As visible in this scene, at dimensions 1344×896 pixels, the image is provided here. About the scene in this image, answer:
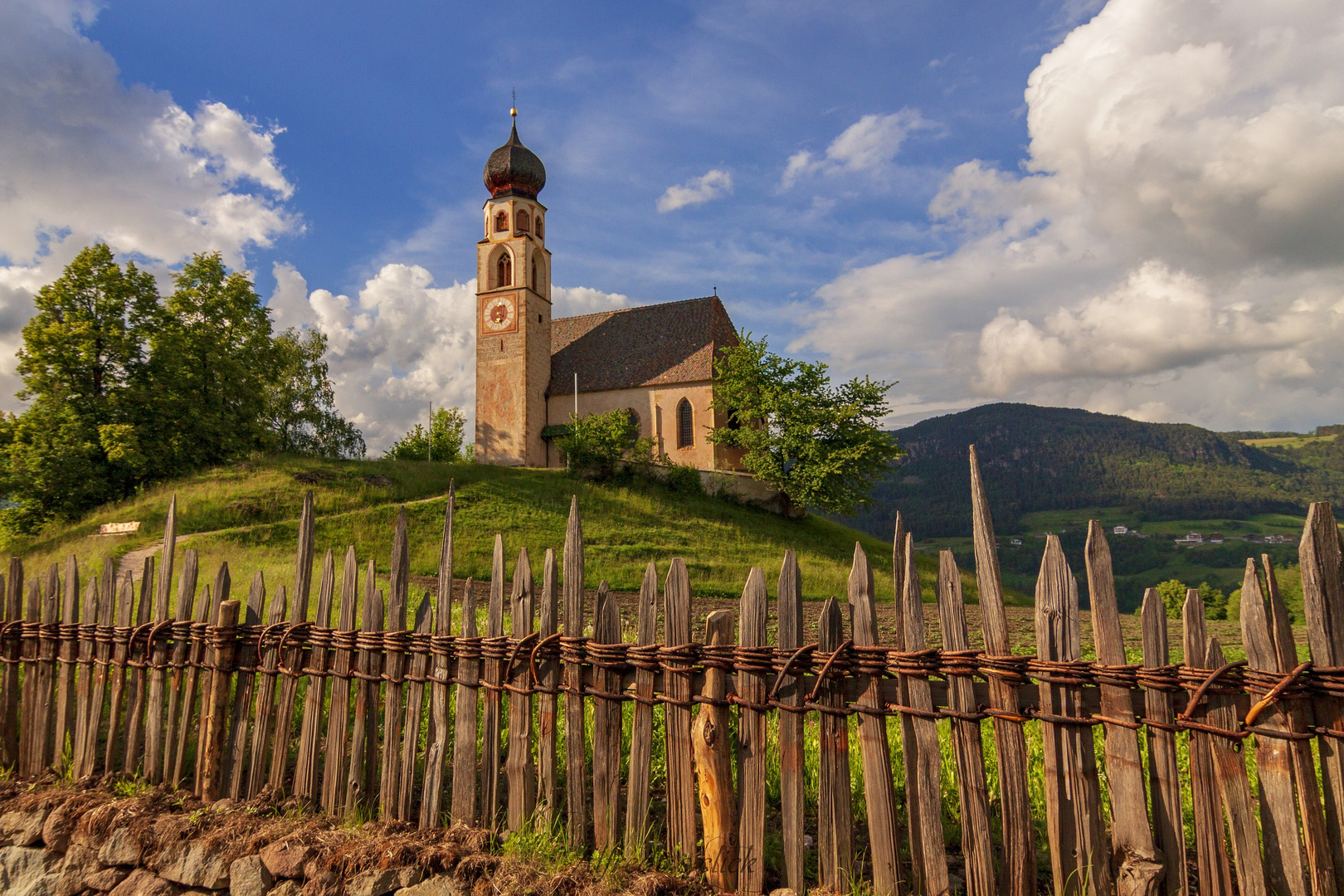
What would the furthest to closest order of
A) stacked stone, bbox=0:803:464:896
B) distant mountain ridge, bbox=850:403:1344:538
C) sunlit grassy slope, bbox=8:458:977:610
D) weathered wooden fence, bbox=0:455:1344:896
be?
distant mountain ridge, bbox=850:403:1344:538
sunlit grassy slope, bbox=8:458:977:610
stacked stone, bbox=0:803:464:896
weathered wooden fence, bbox=0:455:1344:896

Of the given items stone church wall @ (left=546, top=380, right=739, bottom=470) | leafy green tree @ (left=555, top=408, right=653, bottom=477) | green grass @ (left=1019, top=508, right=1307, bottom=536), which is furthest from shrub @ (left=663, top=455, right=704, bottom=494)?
green grass @ (left=1019, top=508, right=1307, bottom=536)

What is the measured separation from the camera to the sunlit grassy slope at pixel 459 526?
62.0 feet

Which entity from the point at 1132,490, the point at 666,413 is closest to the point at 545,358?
the point at 666,413

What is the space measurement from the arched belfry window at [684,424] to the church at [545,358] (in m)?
0.06

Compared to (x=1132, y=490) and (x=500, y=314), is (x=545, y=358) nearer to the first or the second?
(x=500, y=314)

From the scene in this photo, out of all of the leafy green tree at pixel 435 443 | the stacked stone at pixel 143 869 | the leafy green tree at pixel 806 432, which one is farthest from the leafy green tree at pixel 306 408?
the stacked stone at pixel 143 869

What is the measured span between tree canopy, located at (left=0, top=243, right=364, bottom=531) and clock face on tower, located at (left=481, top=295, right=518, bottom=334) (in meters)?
13.5

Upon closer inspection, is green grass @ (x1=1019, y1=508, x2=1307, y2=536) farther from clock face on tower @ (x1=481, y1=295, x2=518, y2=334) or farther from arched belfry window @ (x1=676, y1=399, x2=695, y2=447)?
clock face on tower @ (x1=481, y1=295, x2=518, y2=334)

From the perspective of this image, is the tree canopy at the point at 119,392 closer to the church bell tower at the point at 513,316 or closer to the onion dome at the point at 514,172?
the church bell tower at the point at 513,316

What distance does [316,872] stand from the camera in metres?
3.68

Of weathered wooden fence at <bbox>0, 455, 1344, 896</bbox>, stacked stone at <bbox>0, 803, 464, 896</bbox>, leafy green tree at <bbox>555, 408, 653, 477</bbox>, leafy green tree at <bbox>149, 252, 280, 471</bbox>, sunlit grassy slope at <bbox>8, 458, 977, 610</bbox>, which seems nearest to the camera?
weathered wooden fence at <bbox>0, 455, 1344, 896</bbox>

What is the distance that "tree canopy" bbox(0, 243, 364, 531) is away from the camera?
2508 cm

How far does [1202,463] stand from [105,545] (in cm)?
23326

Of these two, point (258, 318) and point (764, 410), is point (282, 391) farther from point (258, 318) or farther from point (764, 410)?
point (764, 410)
